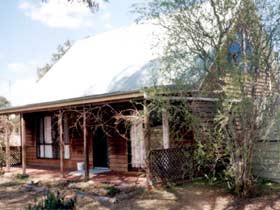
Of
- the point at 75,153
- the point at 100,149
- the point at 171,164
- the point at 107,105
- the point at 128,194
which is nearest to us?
the point at 128,194

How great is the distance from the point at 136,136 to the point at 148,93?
12.1 feet

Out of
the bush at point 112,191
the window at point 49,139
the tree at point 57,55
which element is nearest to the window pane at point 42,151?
the window at point 49,139

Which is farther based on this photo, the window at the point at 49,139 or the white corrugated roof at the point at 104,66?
the window at the point at 49,139

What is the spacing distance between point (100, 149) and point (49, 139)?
3.15m

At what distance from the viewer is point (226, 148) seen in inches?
361

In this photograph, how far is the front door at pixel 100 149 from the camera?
575 inches

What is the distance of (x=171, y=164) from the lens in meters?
11.0

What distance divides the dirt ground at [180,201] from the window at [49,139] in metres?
5.00

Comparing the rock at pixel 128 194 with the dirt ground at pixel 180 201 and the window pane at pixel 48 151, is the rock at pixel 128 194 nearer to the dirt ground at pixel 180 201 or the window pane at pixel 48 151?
the dirt ground at pixel 180 201

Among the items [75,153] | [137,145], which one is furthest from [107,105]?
[75,153]

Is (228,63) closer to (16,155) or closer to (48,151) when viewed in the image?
(48,151)

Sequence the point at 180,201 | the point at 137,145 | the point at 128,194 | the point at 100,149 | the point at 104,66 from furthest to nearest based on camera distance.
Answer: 1. the point at 104,66
2. the point at 100,149
3. the point at 137,145
4. the point at 128,194
5. the point at 180,201

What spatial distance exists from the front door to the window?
4.78 feet

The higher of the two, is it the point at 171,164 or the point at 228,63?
the point at 228,63
